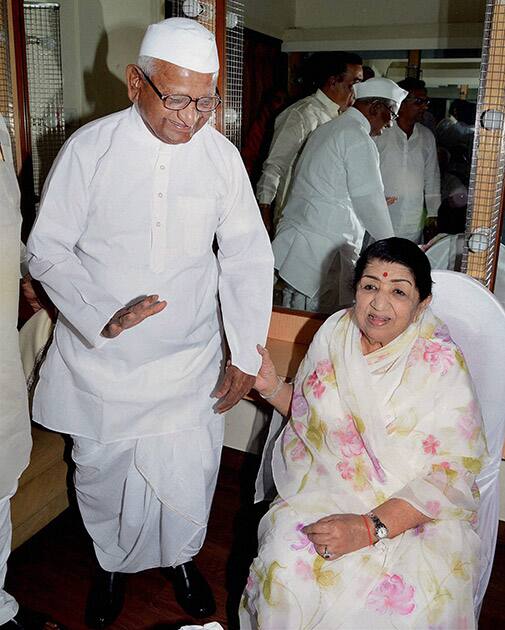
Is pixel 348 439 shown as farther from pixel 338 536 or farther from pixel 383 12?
pixel 383 12

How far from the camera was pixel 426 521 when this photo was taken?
5.05 feet

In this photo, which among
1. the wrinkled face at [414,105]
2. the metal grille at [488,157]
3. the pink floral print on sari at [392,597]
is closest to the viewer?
the pink floral print on sari at [392,597]

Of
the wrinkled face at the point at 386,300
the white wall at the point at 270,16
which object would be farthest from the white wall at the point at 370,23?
the wrinkled face at the point at 386,300

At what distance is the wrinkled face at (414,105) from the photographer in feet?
6.86

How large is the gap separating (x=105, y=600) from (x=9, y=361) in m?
0.82

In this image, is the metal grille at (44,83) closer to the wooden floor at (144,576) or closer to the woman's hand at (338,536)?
the wooden floor at (144,576)

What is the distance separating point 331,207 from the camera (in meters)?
2.36

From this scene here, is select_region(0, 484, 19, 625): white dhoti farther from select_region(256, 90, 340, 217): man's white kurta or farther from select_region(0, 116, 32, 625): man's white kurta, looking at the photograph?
select_region(256, 90, 340, 217): man's white kurta

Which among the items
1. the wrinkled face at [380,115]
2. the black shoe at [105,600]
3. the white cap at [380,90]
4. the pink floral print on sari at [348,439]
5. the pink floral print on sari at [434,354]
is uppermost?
the white cap at [380,90]

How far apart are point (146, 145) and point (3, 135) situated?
32 centimetres

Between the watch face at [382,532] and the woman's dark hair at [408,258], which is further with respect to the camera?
the woman's dark hair at [408,258]

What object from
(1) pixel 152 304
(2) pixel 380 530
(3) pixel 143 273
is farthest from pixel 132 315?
(2) pixel 380 530

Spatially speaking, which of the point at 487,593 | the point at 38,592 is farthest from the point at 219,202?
the point at 487,593

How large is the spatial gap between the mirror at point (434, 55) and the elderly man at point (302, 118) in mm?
37
